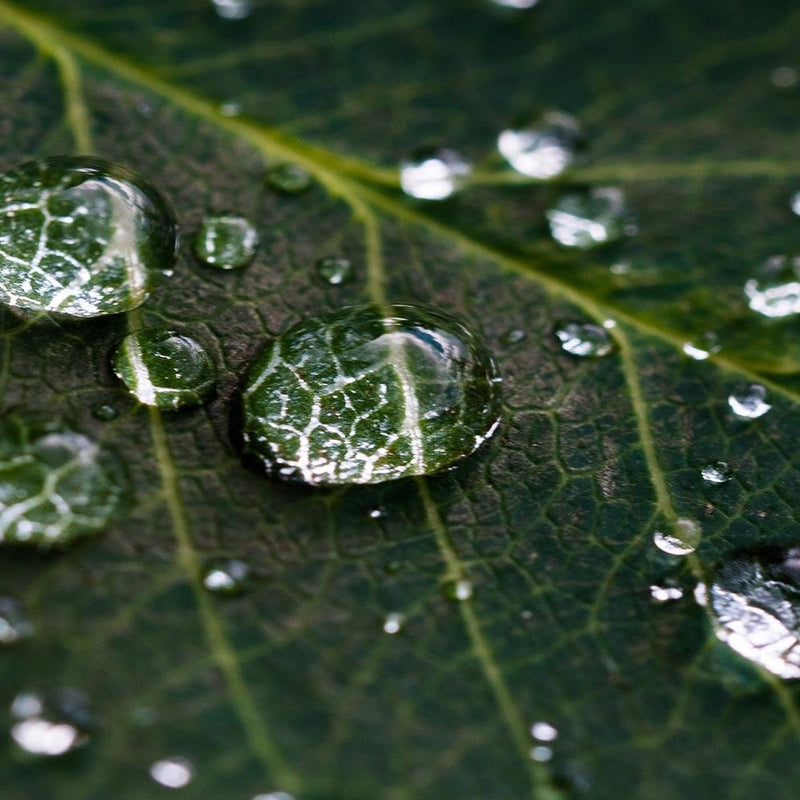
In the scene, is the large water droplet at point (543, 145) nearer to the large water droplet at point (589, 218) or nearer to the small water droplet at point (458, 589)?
the large water droplet at point (589, 218)

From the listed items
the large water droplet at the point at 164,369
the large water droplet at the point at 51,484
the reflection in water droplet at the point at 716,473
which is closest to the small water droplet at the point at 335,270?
the large water droplet at the point at 164,369

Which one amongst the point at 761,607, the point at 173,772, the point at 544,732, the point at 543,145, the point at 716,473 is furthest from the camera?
the point at 543,145

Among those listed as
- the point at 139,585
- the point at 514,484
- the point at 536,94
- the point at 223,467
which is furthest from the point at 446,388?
the point at 536,94

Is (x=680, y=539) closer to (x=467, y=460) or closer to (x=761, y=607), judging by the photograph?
(x=761, y=607)

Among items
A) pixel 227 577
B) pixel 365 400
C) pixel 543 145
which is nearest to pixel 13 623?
pixel 227 577

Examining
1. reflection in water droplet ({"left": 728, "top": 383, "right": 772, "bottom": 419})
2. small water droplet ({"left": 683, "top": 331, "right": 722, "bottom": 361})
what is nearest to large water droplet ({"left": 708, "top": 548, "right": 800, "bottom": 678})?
reflection in water droplet ({"left": 728, "top": 383, "right": 772, "bottom": 419})

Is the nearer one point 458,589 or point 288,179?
point 458,589

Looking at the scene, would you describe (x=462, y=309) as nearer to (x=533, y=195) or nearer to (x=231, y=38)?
(x=533, y=195)
